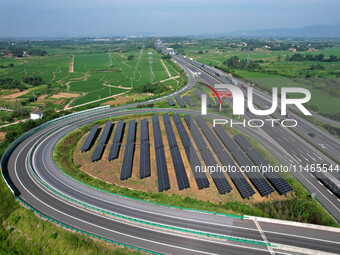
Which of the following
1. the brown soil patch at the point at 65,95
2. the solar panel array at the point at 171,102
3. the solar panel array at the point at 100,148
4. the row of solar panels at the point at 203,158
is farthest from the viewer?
the brown soil patch at the point at 65,95

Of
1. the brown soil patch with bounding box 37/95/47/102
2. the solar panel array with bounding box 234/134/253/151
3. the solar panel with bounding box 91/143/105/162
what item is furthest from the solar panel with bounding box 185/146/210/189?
the brown soil patch with bounding box 37/95/47/102

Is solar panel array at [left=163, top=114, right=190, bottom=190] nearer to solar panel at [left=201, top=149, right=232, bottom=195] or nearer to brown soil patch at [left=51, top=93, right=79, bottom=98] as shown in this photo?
solar panel at [left=201, top=149, right=232, bottom=195]

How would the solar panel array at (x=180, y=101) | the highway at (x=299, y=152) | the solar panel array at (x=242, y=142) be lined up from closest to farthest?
the highway at (x=299, y=152) < the solar panel array at (x=242, y=142) < the solar panel array at (x=180, y=101)

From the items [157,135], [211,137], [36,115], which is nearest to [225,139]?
[211,137]

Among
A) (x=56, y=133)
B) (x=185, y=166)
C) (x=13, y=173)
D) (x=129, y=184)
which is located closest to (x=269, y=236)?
(x=185, y=166)

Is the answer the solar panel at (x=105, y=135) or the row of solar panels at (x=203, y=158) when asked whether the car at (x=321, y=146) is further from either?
the solar panel at (x=105, y=135)

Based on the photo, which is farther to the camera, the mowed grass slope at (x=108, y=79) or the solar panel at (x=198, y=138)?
the mowed grass slope at (x=108, y=79)

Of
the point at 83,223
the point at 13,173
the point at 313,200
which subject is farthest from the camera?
the point at 13,173

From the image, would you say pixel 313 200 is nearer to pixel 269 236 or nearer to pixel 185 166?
pixel 269 236

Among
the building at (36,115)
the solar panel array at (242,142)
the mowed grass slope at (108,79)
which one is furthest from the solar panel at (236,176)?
the mowed grass slope at (108,79)
